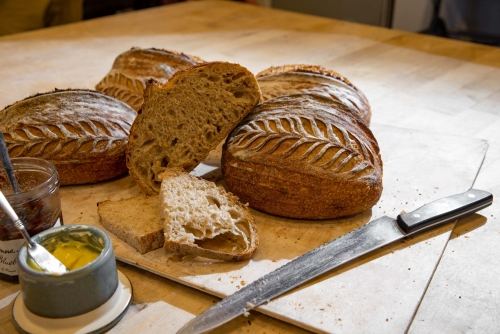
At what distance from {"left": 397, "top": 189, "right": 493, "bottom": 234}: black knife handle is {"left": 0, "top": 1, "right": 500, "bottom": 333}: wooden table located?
0.19ft

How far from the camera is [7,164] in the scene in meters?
1.56

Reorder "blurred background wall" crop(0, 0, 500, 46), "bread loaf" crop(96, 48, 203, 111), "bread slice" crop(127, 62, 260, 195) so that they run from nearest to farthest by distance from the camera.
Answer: "bread slice" crop(127, 62, 260, 195), "bread loaf" crop(96, 48, 203, 111), "blurred background wall" crop(0, 0, 500, 46)

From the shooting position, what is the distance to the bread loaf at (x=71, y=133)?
6.60 feet

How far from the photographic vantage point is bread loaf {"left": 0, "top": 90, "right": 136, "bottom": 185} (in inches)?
79.2

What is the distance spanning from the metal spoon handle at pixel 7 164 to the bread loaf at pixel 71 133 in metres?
0.44

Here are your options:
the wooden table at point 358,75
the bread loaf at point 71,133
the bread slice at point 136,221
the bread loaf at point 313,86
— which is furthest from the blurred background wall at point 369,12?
the bread slice at point 136,221

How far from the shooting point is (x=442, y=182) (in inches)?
84.2

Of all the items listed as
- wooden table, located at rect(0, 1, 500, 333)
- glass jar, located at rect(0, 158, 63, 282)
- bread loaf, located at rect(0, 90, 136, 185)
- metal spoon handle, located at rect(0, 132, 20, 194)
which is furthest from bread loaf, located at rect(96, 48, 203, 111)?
metal spoon handle, located at rect(0, 132, 20, 194)

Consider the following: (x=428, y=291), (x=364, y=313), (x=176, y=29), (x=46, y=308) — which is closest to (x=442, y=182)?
(x=428, y=291)

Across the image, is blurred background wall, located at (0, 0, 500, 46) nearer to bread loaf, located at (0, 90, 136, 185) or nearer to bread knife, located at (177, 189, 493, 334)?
bread loaf, located at (0, 90, 136, 185)

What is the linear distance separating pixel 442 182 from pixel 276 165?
752 mm

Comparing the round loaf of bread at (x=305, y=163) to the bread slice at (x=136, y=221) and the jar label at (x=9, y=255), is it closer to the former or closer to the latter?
the bread slice at (x=136, y=221)

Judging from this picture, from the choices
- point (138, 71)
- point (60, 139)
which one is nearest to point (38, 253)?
point (60, 139)

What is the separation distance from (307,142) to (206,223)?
458 millimetres
